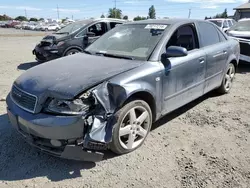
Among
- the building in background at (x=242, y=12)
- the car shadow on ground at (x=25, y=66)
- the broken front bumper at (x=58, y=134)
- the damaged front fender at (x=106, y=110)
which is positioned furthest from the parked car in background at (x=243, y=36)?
the building in background at (x=242, y=12)

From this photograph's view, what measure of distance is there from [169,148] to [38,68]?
6.94 ft

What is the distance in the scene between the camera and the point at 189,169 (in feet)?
9.25

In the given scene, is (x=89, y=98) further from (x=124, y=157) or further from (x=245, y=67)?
(x=245, y=67)

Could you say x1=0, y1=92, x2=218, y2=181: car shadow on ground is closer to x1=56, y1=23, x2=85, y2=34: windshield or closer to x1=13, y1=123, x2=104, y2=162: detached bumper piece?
x1=13, y1=123, x2=104, y2=162: detached bumper piece

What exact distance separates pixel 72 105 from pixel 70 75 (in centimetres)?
52

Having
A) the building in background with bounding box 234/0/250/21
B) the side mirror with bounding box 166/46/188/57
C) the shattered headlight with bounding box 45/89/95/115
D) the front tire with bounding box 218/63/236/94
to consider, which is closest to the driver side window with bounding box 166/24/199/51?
the side mirror with bounding box 166/46/188/57

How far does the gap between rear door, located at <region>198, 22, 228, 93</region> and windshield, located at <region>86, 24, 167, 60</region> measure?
3.43ft

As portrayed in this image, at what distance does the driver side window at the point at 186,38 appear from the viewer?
385 cm

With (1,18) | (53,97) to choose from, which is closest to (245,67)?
(53,97)

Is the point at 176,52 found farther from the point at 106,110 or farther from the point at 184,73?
the point at 106,110

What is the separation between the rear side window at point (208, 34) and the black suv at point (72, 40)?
4457 mm

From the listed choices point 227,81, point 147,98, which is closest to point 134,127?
point 147,98

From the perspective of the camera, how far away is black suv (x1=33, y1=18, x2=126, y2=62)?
324 inches

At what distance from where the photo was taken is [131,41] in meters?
3.77
